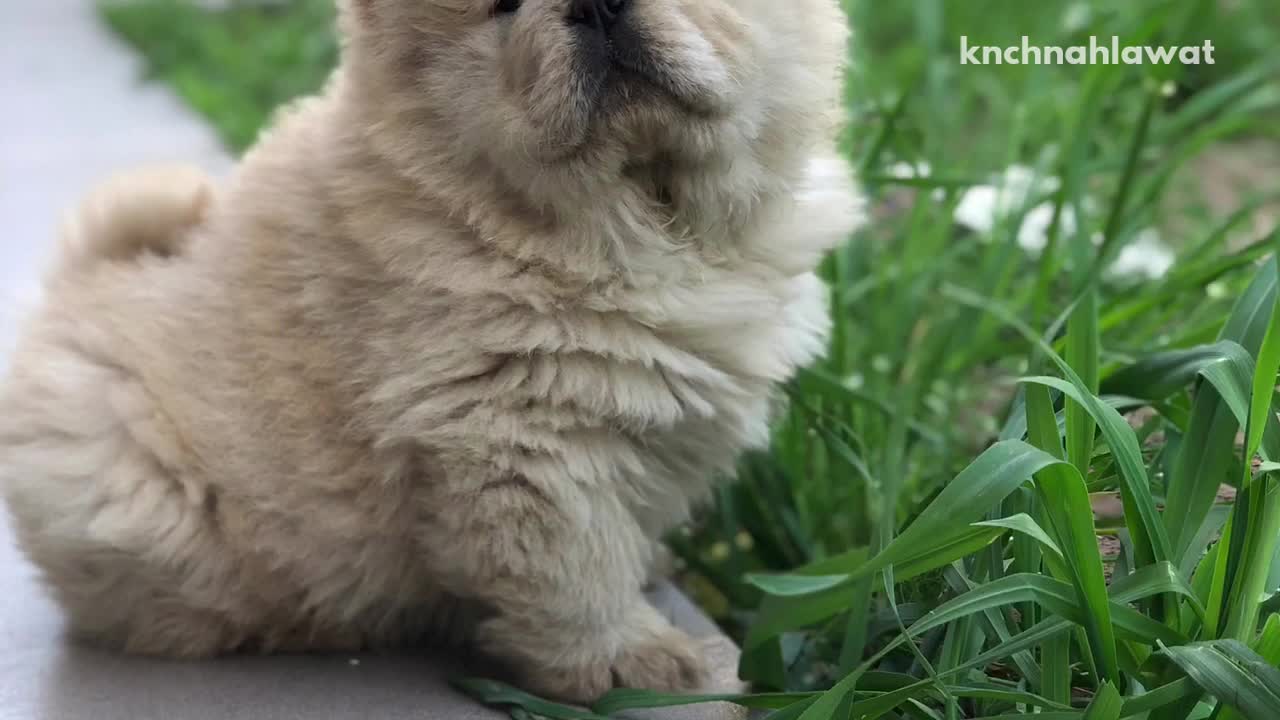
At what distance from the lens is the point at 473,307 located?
5.27 ft

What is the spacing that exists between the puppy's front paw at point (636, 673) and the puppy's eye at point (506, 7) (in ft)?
3.01

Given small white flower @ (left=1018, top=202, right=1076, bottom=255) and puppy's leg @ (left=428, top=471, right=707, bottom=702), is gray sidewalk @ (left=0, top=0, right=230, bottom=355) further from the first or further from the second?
small white flower @ (left=1018, top=202, right=1076, bottom=255)

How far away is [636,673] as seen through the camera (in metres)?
1.71

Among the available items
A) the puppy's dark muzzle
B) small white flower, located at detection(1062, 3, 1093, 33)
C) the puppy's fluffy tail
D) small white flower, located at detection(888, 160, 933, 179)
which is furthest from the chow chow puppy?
small white flower, located at detection(1062, 3, 1093, 33)

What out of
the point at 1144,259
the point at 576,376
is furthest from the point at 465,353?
the point at 1144,259

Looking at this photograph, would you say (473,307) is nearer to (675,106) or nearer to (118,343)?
(675,106)

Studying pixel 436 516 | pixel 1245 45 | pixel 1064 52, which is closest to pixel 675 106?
pixel 436 516

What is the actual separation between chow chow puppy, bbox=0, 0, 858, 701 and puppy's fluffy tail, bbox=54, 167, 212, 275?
18cm

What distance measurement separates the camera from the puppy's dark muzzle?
150cm

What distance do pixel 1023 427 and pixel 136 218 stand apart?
1452 millimetres

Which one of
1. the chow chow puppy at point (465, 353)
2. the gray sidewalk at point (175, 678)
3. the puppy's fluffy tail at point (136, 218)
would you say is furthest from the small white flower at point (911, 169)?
the puppy's fluffy tail at point (136, 218)

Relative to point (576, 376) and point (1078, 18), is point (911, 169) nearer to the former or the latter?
point (1078, 18)

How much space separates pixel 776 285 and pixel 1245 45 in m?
2.94

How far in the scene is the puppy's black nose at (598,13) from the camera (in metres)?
1.50
